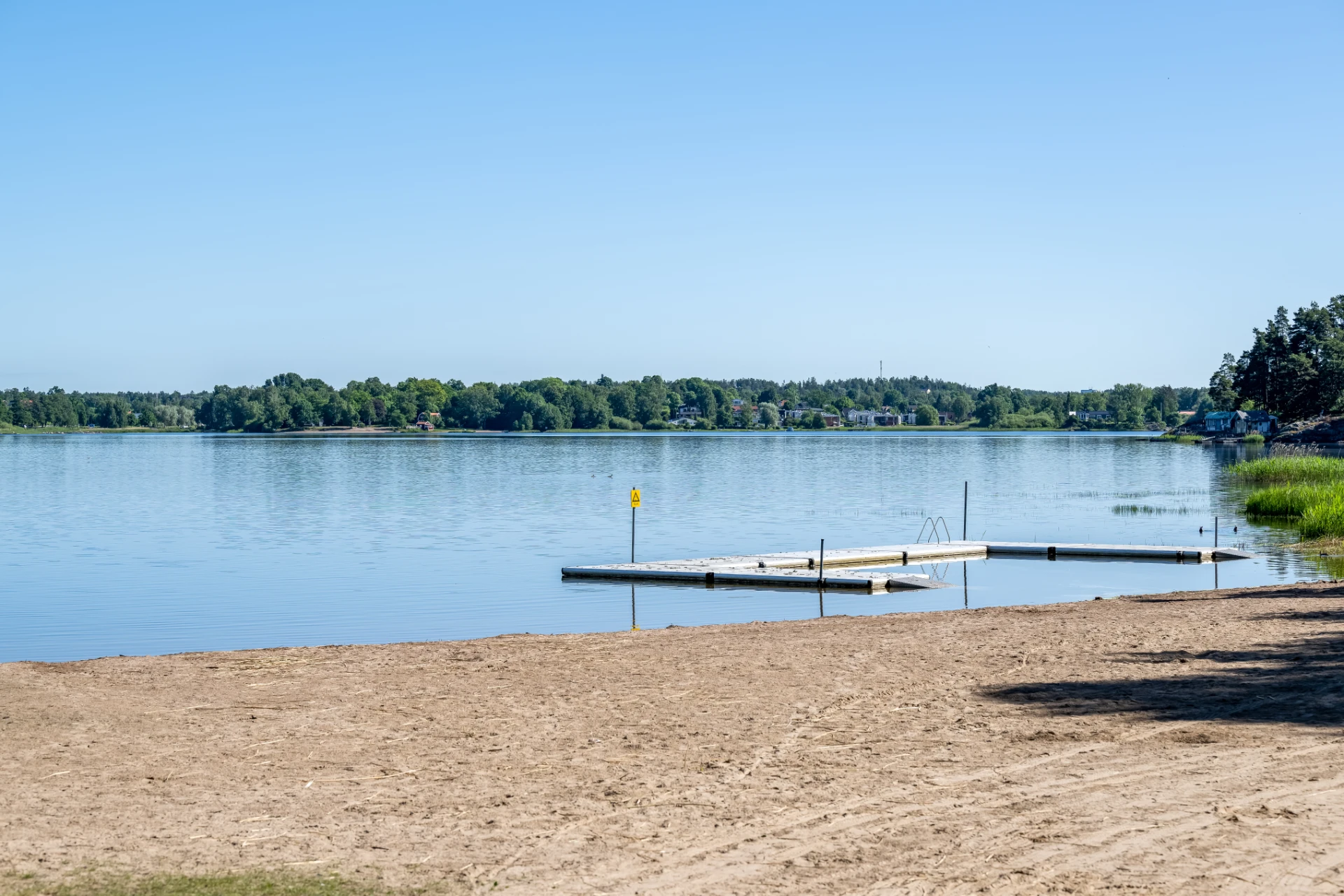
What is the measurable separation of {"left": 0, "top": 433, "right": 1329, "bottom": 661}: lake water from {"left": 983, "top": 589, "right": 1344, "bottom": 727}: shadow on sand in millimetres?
10494

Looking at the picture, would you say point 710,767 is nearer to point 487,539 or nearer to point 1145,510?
point 487,539

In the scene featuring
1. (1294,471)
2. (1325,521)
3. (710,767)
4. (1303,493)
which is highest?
(1294,471)

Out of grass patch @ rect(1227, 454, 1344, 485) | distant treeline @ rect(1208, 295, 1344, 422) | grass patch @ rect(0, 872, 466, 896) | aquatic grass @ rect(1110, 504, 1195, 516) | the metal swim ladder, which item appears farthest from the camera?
distant treeline @ rect(1208, 295, 1344, 422)

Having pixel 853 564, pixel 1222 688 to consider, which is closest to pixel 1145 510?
pixel 853 564

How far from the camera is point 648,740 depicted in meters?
10.5

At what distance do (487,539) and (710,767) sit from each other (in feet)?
104

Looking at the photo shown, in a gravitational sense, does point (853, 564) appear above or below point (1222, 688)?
below

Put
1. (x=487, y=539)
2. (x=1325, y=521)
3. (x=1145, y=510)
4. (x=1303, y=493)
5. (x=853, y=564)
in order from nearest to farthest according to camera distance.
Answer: (x=853, y=564) < (x=1325, y=521) < (x=487, y=539) < (x=1303, y=493) < (x=1145, y=510)

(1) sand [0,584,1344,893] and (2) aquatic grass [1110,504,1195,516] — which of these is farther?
(2) aquatic grass [1110,504,1195,516]

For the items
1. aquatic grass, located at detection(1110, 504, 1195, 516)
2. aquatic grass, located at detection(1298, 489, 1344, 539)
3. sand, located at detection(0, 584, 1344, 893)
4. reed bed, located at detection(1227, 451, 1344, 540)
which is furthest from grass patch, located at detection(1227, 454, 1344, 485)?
sand, located at detection(0, 584, 1344, 893)

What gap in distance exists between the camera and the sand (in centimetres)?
728

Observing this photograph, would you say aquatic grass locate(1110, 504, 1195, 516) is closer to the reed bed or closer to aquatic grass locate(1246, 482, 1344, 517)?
the reed bed

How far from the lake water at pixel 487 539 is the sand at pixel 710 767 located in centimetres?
896

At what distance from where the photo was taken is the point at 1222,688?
12.1 meters
